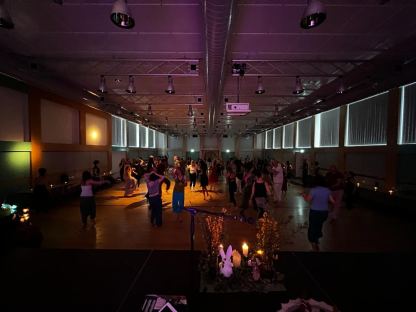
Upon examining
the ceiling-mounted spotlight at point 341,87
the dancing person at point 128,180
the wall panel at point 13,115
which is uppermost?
the ceiling-mounted spotlight at point 341,87

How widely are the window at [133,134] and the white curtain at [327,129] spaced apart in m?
14.2

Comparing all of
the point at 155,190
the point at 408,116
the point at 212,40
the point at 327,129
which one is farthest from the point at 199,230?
the point at 327,129

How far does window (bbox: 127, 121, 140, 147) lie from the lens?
19013 millimetres

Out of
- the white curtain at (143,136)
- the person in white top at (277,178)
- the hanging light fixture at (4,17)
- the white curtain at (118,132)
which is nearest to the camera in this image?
the hanging light fixture at (4,17)

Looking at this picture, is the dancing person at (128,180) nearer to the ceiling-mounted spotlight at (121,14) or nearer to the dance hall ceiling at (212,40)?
the dance hall ceiling at (212,40)

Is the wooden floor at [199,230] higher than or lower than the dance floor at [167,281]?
lower

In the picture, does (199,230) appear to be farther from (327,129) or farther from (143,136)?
(143,136)

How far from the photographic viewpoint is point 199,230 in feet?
19.2

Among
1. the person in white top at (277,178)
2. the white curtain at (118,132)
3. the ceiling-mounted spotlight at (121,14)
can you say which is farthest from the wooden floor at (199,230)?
the white curtain at (118,132)

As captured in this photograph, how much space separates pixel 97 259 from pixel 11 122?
22.5 ft

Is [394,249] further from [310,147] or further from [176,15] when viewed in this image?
[310,147]

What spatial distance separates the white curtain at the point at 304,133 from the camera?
16.8m

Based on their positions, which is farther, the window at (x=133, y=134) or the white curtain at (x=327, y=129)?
the window at (x=133, y=134)

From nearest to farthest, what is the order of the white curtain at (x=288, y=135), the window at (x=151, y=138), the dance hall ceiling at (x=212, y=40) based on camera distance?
the dance hall ceiling at (x=212, y=40) → the white curtain at (x=288, y=135) → the window at (x=151, y=138)
